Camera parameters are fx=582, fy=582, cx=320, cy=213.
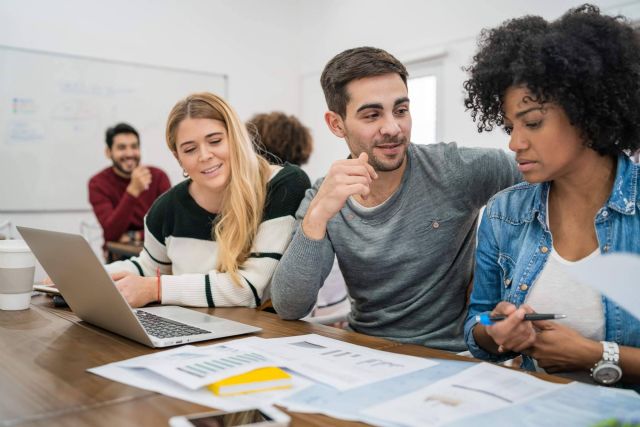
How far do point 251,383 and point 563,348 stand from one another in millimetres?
547

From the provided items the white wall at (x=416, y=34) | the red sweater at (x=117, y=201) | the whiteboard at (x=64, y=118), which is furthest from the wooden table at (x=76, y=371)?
the whiteboard at (x=64, y=118)

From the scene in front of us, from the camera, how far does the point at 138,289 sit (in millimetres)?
1450

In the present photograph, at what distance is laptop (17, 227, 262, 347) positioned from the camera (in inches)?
41.1

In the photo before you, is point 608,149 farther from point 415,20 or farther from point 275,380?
point 415,20

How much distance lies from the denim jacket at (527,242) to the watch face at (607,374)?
110 millimetres

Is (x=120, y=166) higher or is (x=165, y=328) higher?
(x=120, y=166)

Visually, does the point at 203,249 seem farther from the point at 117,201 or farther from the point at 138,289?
the point at 117,201

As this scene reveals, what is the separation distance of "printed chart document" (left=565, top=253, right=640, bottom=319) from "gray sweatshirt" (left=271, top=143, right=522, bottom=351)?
86cm

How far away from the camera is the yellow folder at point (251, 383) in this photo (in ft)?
2.65

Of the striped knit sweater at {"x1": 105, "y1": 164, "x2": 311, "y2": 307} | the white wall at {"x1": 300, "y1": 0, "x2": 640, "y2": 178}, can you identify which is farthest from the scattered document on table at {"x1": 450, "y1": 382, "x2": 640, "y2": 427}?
the white wall at {"x1": 300, "y1": 0, "x2": 640, "y2": 178}

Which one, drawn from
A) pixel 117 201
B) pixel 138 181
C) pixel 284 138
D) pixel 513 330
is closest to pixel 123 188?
pixel 117 201

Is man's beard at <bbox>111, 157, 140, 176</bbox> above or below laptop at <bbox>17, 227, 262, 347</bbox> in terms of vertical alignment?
above

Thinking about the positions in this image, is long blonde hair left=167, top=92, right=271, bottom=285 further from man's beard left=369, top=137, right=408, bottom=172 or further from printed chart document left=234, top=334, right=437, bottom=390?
printed chart document left=234, top=334, right=437, bottom=390

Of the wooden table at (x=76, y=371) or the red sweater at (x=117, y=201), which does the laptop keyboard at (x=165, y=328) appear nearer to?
the wooden table at (x=76, y=371)
